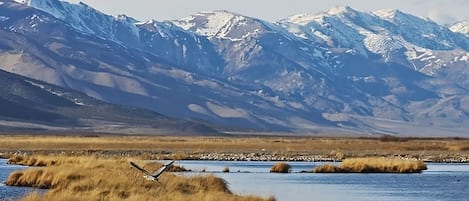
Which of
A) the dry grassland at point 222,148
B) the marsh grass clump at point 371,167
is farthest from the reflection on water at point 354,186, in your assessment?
the dry grassland at point 222,148

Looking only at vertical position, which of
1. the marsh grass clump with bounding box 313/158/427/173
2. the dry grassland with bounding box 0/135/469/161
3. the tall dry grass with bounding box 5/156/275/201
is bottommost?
the tall dry grass with bounding box 5/156/275/201

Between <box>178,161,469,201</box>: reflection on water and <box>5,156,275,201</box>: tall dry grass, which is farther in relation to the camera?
<box>178,161,469,201</box>: reflection on water

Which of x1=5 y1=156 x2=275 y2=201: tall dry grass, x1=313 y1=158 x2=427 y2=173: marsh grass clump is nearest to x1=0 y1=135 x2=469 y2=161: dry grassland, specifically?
x1=313 y1=158 x2=427 y2=173: marsh grass clump

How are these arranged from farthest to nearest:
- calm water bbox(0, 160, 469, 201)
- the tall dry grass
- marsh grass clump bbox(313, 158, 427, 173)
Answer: marsh grass clump bbox(313, 158, 427, 173)
calm water bbox(0, 160, 469, 201)
the tall dry grass

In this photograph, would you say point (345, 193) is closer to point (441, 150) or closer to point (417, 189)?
point (417, 189)

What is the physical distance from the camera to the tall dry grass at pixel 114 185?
35938 mm

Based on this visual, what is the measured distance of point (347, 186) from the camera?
2132 inches

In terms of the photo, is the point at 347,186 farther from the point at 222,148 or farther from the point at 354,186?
the point at 222,148

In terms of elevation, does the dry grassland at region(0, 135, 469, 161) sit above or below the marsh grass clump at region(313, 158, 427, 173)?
above

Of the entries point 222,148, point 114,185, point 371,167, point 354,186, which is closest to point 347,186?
point 354,186

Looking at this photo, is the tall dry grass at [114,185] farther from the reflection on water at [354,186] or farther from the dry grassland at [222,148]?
the dry grassland at [222,148]

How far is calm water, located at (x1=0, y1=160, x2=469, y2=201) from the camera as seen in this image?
4628 cm

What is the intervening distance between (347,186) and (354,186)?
1.18ft

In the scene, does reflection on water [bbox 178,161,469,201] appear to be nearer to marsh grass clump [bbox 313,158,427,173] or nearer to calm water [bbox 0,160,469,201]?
calm water [bbox 0,160,469,201]
